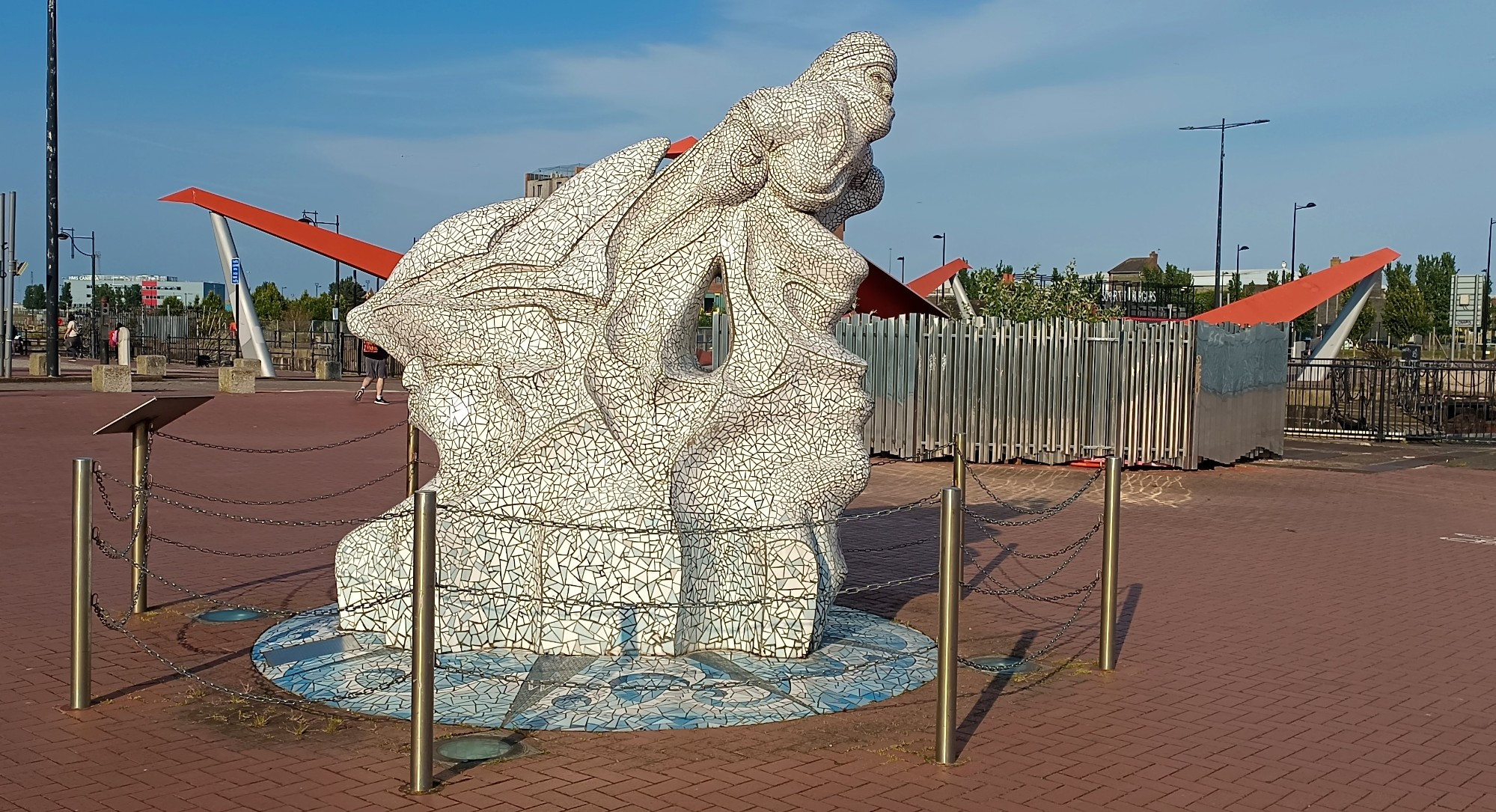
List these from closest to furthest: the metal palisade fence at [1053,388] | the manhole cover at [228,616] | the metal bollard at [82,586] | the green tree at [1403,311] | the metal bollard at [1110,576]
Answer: the metal bollard at [82,586], the metal bollard at [1110,576], the manhole cover at [228,616], the metal palisade fence at [1053,388], the green tree at [1403,311]

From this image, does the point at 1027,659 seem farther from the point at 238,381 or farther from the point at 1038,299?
the point at 238,381

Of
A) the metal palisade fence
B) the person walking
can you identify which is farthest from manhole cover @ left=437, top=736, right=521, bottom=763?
the person walking

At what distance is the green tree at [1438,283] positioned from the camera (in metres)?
69.8

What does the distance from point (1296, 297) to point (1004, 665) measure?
24.6 metres

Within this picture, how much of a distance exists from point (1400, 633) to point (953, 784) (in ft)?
15.4

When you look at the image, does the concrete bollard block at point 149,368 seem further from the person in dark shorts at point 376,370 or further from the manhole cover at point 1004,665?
the manhole cover at point 1004,665

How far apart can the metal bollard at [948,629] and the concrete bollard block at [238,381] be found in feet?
79.4

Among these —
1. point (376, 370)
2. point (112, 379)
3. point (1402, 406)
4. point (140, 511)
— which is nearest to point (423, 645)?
point (140, 511)

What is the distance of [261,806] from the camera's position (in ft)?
16.4

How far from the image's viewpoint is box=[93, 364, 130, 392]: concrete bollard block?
87.4 feet

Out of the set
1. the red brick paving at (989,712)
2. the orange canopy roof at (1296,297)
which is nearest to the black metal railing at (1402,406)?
the orange canopy roof at (1296,297)

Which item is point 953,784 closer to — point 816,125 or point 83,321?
point 816,125

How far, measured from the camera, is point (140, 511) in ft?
25.6

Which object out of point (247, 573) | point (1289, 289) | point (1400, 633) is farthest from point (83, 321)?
point (1400, 633)
